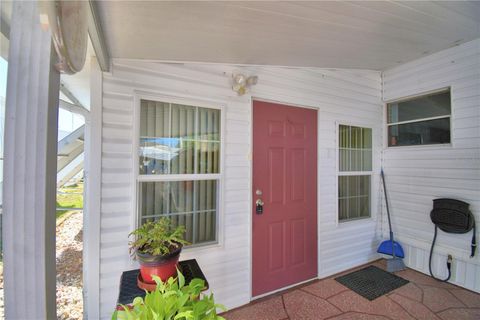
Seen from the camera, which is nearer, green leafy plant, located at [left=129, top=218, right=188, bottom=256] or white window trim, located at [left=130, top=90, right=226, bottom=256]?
green leafy plant, located at [left=129, top=218, right=188, bottom=256]

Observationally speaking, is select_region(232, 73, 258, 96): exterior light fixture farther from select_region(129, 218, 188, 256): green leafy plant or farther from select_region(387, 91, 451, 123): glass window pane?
select_region(387, 91, 451, 123): glass window pane

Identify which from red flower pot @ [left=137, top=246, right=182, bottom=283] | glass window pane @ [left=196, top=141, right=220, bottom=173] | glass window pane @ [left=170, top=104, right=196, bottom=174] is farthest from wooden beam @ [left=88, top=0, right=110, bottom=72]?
red flower pot @ [left=137, top=246, right=182, bottom=283]

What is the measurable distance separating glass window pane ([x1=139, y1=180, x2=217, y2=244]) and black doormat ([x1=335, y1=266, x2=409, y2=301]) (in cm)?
177

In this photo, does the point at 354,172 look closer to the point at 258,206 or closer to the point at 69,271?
the point at 258,206

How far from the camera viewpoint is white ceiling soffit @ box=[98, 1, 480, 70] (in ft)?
4.62

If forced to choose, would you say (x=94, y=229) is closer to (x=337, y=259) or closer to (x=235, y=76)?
(x=235, y=76)

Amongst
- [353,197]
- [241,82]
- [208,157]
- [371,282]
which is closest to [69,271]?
[208,157]

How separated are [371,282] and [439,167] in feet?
5.41

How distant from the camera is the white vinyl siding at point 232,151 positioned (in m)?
1.82

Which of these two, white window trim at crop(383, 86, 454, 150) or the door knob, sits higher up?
white window trim at crop(383, 86, 454, 150)

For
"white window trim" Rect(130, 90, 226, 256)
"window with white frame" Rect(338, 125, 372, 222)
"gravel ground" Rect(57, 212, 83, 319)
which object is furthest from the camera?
"window with white frame" Rect(338, 125, 372, 222)

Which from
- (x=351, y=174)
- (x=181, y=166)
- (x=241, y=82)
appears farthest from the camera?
(x=351, y=174)

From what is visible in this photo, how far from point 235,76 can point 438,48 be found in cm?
243

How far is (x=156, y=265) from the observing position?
1.39 meters
